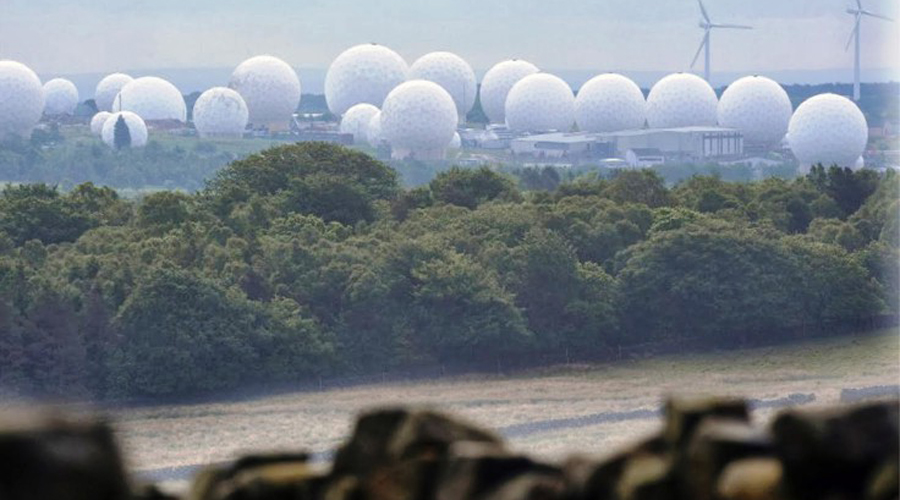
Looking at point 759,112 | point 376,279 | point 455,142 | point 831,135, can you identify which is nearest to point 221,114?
point 455,142

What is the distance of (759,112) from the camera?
13162 centimetres

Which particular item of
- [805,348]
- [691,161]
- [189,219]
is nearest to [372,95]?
[691,161]

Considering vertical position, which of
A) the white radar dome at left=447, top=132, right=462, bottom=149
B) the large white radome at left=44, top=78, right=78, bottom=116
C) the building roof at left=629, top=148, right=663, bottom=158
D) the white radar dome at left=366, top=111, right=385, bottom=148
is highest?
the large white radome at left=44, top=78, right=78, bottom=116

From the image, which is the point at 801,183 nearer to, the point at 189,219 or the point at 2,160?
the point at 189,219

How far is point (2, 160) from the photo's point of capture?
12119cm

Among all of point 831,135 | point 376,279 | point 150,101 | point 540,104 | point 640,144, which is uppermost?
point 376,279

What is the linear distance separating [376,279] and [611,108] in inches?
3543

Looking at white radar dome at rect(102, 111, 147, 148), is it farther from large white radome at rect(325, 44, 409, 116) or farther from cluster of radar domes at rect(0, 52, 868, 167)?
large white radome at rect(325, 44, 409, 116)

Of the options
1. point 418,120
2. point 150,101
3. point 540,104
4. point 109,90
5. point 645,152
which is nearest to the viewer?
A: point 418,120

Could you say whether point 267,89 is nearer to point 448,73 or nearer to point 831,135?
point 448,73

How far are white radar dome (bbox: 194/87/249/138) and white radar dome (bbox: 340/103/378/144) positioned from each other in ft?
23.3

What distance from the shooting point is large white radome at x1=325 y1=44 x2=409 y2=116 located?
147 m

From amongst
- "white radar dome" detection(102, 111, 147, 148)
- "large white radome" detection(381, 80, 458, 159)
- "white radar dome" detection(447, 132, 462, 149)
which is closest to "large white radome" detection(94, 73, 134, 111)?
"white radar dome" detection(102, 111, 147, 148)

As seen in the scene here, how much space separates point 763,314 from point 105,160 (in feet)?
244
